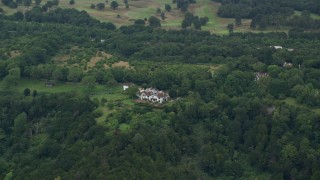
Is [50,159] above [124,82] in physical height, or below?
below

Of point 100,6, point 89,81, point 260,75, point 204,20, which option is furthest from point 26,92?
point 100,6

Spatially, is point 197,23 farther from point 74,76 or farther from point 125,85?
point 74,76

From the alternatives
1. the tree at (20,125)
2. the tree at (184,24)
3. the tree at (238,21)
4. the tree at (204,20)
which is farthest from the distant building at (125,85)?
the tree at (238,21)

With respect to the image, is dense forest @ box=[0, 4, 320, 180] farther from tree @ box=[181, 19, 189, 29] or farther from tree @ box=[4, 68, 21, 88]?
tree @ box=[181, 19, 189, 29]

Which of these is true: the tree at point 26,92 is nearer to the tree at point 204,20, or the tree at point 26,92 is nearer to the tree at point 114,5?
the tree at point 204,20

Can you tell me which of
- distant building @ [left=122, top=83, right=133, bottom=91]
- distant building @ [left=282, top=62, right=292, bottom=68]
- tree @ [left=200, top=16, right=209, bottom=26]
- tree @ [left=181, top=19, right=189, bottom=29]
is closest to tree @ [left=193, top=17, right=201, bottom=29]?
tree @ [left=200, top=16, right=209, bottom=26]

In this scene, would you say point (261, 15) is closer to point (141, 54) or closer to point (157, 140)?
point (141, 54)

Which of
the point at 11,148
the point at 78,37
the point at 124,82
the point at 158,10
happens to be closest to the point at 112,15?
the point at 158,10
